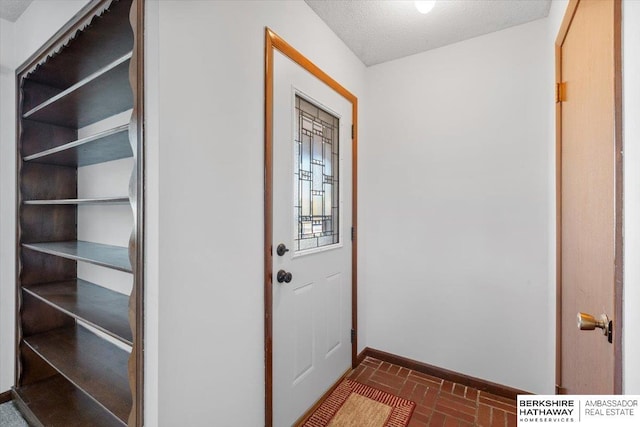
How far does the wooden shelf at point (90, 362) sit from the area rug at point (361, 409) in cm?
105

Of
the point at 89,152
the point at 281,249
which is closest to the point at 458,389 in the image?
the point at 281,249

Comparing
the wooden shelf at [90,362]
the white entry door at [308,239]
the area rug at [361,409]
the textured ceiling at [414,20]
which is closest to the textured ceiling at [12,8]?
the white entry door at [308,239]

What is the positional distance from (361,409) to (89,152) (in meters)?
2.28

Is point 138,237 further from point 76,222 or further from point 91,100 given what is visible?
point 76,222

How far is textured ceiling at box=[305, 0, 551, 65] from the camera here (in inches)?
73.1

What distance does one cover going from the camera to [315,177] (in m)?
2.02

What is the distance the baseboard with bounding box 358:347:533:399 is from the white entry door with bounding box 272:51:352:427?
34 cm

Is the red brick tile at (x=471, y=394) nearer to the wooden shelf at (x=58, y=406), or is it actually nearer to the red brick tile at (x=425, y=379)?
the red brick tile at (x=425, y=379)

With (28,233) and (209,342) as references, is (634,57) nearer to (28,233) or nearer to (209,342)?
(209,342)

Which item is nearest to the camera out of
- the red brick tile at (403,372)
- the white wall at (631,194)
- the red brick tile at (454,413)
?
the white wall at (631,194)

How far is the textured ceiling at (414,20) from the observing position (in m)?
1.86

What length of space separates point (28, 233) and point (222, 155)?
5.27 ft

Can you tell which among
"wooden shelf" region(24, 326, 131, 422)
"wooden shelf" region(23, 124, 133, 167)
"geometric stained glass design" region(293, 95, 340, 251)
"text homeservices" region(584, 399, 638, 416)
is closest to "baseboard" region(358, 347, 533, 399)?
"geometric stained glass design" region(293, 95, 340, 251)

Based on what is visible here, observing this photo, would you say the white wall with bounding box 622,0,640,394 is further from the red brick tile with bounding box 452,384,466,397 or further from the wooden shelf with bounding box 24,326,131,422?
the wooden shelf with bounding box 24,326,131,422
